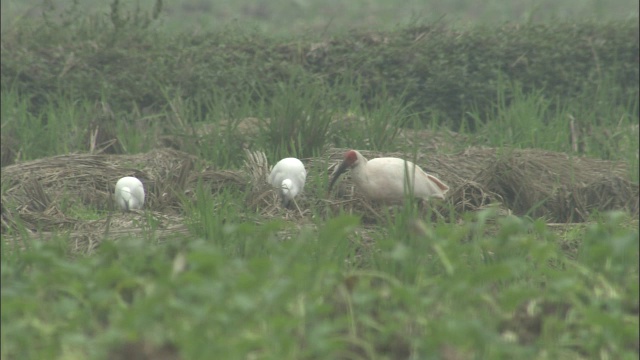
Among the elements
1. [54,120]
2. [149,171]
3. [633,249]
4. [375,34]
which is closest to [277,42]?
[375,34]

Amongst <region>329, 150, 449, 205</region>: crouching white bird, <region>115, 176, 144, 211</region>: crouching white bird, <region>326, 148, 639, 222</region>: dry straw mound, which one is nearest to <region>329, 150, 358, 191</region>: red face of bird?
<region>329, 150, 449, 205</region>: crouching white bird

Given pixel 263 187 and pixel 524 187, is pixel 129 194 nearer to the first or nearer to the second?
pixel 263 187

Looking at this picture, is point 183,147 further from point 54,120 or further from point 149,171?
point 54,120

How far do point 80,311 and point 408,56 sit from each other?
20.1 ft

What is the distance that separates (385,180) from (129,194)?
1.30m

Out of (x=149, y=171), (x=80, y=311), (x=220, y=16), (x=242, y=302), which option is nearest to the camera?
(x=242, y=302)

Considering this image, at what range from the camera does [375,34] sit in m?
9.62

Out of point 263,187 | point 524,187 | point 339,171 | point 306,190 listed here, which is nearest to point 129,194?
point 263,187

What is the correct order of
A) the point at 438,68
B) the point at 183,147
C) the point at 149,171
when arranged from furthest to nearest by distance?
1. the point at 438,68
2. the point at 183,147
3. the point at 149,171

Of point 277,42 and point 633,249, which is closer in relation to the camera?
point 633,249

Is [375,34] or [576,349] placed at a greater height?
[375,34]

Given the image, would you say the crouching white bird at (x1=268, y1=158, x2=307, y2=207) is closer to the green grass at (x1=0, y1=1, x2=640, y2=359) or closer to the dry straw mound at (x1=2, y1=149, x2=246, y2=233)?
the dry straw mound at (x1=2, y1=149, x2=246, y2=233)

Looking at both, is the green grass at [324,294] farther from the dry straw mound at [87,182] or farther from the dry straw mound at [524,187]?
the dry straw mound at [524,187]

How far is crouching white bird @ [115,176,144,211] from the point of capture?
19.3ft
